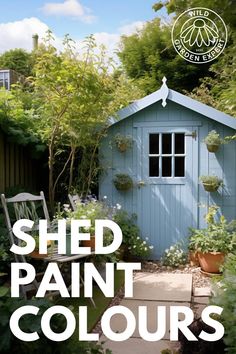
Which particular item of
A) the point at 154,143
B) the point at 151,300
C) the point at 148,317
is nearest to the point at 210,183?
the point at 154,143

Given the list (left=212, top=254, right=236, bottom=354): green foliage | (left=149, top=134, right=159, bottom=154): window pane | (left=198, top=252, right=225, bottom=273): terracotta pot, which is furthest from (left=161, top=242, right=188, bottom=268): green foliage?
(left=212, top=254, right=236, bottom=354): green foliage

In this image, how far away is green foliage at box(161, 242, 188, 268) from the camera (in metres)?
5.80

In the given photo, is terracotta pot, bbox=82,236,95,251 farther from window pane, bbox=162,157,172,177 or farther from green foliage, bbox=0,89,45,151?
window pane, bbox=162,157,172,177

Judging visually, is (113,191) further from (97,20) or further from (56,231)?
(97,20)

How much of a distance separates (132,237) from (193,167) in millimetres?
1441

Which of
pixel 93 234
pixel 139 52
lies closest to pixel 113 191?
pixel 93 234

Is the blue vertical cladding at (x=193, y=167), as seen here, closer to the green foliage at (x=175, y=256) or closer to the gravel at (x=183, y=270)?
the green foliage at (x=175, y=256)

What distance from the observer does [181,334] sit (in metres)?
2.82

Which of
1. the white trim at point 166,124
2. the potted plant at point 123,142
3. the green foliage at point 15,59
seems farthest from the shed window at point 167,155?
the green foliage at point 15,59

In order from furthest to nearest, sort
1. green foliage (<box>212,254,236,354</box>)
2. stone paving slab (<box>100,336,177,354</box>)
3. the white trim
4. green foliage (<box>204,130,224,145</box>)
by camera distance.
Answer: the white trim, green foliage (<box>204,130,224,145</box>), stone paving slab (<box>100,336,177,354</box>), green foliage (<box>212,254,236,354</box>)

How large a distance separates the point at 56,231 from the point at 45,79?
6.61 ft

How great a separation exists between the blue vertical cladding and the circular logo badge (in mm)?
1226

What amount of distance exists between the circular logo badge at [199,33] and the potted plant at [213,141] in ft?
4.43

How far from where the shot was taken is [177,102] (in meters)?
5.82
